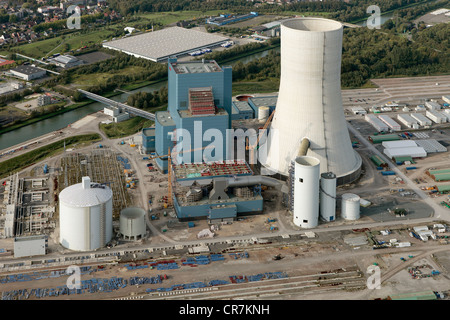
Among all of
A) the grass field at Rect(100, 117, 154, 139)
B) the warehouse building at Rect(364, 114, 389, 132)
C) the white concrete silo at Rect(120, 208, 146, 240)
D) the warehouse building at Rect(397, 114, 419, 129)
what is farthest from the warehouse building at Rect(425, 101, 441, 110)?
the white concrete silo at Rect(120, 208, 146, 240)

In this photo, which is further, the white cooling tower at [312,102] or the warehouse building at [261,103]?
the warehouse building at [261,103]

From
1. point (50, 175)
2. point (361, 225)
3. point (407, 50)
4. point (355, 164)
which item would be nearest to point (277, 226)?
point (361, 225)

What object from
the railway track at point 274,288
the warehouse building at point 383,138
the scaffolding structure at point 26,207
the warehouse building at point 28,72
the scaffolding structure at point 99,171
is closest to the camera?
the railway track at point 274,288

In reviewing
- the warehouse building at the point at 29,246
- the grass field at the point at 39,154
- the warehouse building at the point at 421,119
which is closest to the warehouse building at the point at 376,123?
the warehouse building at the point at 421,119

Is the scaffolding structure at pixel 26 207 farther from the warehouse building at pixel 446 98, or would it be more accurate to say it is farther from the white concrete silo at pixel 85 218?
the warehouse building at pixel 446 98

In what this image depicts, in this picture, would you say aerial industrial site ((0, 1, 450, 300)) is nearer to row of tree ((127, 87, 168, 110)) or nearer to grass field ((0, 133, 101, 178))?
grass field ((0, 133, 101, 178))

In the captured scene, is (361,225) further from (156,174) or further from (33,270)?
(33,270)

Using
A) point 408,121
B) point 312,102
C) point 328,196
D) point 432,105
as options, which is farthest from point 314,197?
point 432,105
